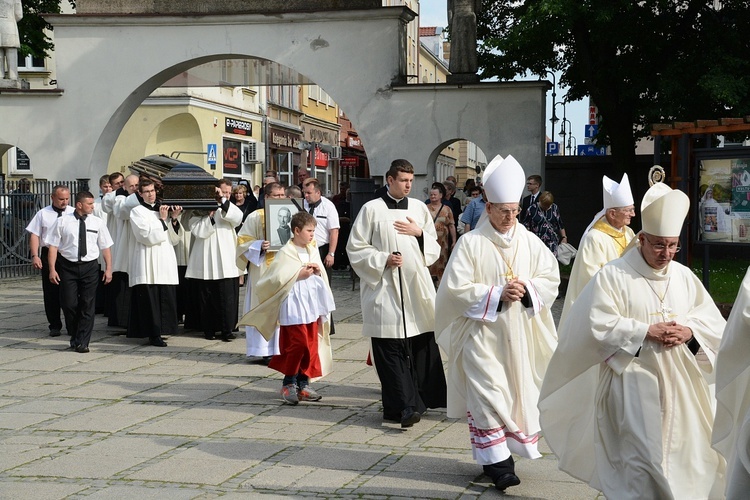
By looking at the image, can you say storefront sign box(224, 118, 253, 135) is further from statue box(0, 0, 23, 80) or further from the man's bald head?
the man's bald head

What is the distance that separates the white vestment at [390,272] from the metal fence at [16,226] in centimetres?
1373

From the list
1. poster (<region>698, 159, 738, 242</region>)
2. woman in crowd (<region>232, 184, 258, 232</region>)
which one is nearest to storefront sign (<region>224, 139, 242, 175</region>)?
woman in crowd (<region>232, 184, 258, 232</region>)

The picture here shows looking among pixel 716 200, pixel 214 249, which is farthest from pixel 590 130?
pixel 214 249

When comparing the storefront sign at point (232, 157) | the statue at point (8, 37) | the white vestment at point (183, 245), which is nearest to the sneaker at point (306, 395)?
the white vestment at point (183, 245)

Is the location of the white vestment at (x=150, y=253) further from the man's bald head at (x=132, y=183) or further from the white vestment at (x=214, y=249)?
the man's bald head at (x=132, y=183)

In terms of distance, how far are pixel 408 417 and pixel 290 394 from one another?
4.81 feet

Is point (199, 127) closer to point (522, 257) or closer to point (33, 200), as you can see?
point (33, 200)

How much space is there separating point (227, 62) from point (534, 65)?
6132mm

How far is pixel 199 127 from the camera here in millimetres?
36312

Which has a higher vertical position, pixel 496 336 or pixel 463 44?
pixel 463 44

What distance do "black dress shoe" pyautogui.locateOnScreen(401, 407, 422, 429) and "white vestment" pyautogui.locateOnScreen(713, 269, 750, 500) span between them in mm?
3289

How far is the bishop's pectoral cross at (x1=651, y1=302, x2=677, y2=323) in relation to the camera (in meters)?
5.60

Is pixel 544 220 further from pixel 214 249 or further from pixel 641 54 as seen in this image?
pixel 641 54

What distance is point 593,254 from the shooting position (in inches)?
353
